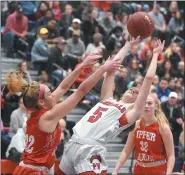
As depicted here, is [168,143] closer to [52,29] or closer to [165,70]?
[52,29]

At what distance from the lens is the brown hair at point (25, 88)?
7223 millimetres

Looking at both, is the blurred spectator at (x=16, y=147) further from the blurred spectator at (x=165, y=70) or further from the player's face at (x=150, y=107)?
the blurred spectator at (x=165, y=70)

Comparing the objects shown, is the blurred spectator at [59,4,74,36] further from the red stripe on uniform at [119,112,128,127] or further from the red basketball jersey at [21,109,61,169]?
the red stripe on uniform at [119,112,128,127]

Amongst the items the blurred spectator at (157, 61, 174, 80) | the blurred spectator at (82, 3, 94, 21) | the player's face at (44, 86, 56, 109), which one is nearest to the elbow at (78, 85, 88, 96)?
the player's face at (44, 86, 56, 109)

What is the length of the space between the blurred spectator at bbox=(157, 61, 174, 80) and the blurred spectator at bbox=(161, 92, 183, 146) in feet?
5.77

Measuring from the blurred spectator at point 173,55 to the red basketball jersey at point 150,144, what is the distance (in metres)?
8.58

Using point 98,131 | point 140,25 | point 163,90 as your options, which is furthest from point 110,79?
point 163,90

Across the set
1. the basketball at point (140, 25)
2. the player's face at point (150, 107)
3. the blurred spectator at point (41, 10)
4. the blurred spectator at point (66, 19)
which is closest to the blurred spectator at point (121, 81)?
the blurred spectator at point (66, 19)

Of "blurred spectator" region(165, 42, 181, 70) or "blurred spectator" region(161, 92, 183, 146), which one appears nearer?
"blurred spectator" region(161, 92, 183, 146)

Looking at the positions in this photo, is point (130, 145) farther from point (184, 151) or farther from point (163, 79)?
point (163, 79)

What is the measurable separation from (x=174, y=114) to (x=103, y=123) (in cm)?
786

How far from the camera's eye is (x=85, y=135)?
24.2 ft

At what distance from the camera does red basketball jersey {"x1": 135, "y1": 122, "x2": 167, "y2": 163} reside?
905 cm

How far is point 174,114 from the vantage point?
1505 cm
